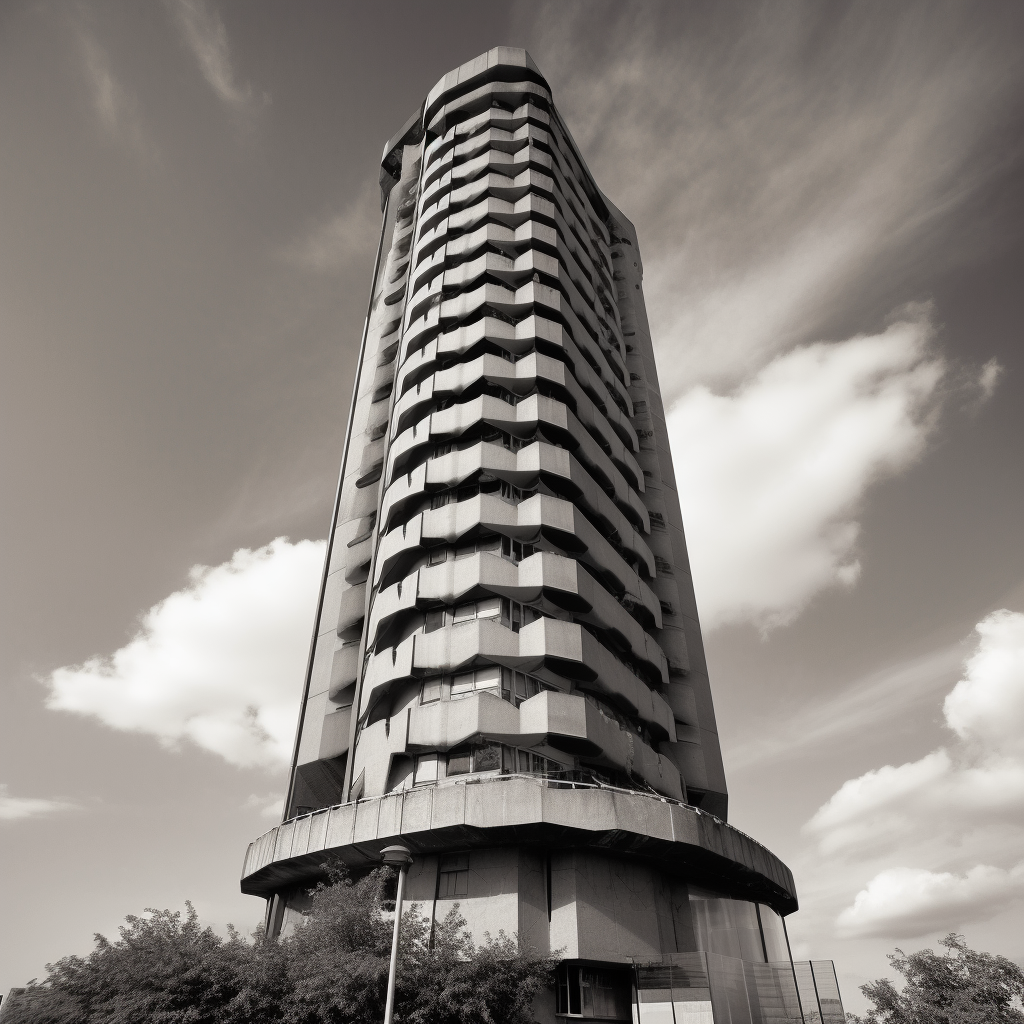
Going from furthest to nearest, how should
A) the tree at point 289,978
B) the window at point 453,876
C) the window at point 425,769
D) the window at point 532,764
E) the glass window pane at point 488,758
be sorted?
the window at point 532,764
the window at point 425,769
the glass window pane at point 488,758
the window at point 453,876
the tree at point 289,978

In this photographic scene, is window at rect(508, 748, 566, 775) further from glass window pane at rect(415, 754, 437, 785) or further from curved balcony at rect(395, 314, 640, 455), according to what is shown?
curved balcony at rect(395, 314, 640, 455)

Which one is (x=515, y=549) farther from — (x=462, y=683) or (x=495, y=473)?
(x=462, y=683)

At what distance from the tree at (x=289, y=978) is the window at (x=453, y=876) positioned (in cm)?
443

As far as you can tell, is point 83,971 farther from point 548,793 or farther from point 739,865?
point 739,865

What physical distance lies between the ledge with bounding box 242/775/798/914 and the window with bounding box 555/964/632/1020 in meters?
4.41

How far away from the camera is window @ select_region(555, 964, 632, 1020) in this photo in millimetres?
28328

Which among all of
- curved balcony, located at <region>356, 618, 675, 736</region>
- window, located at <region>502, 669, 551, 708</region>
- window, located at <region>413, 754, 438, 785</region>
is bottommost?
window, located at <region>413, 754, 438, 785</region>

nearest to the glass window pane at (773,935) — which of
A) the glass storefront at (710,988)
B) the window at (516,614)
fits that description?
the glass storefront at (710,988)

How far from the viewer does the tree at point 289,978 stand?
22859 mm

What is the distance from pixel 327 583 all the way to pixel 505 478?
16.5 meters

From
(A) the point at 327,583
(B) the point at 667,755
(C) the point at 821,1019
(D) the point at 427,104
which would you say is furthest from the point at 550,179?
(C) the point at 821,1019

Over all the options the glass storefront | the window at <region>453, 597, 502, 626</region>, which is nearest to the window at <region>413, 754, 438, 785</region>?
the window at <region>453, 597, 502, 626</region>

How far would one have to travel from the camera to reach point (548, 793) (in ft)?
98.3

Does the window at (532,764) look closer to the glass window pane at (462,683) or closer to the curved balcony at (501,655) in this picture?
the glass window pane at (462,683)
